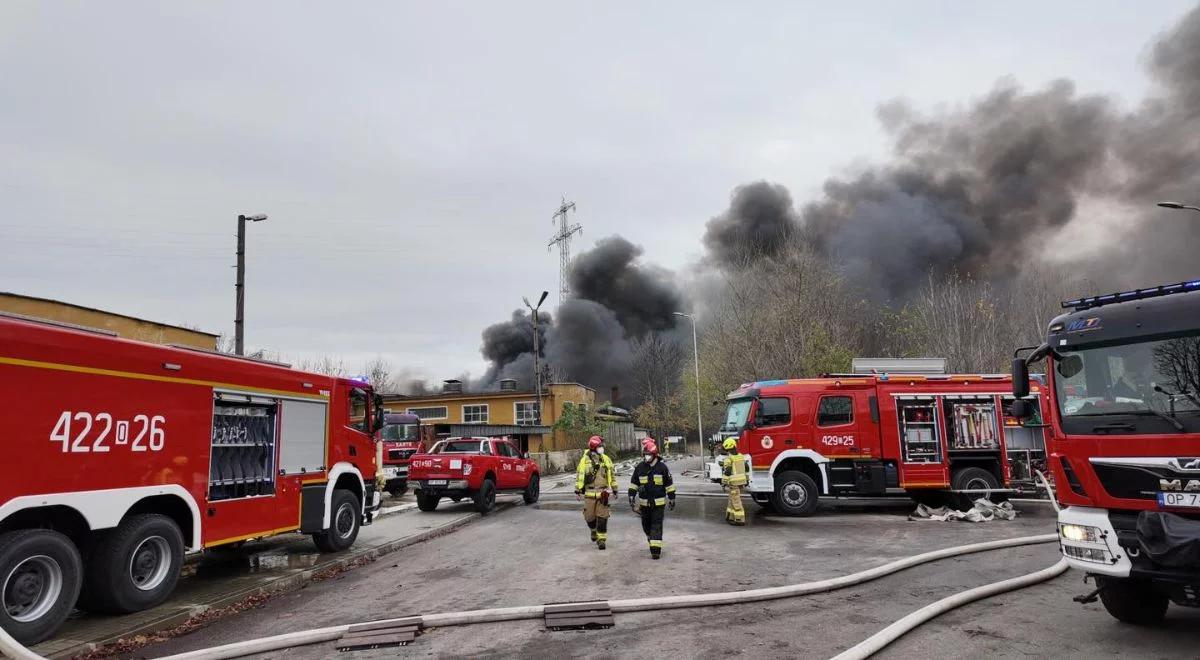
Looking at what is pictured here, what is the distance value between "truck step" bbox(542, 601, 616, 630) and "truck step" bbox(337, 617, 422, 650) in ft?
3.59

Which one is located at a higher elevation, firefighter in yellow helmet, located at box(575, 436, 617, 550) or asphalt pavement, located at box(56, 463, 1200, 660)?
firefighter in yellow helmet, located at box(575, 436, 617, 550)

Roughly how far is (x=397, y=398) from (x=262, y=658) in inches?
1388

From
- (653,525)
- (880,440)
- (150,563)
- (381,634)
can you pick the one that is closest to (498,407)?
(880,440)

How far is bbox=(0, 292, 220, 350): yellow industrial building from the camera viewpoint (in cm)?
1575

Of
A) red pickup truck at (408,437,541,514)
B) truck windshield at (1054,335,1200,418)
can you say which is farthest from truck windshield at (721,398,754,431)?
truck windshield at (1054,335,1200,418)

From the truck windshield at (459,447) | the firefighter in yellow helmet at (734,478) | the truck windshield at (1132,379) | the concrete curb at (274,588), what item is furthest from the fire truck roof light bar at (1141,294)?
the truck windshield at (459,447)

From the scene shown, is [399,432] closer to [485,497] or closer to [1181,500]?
[485,497]

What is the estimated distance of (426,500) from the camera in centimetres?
1423

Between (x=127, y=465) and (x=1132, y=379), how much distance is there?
8.35m

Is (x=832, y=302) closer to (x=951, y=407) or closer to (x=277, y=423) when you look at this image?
(x=951, y=407)

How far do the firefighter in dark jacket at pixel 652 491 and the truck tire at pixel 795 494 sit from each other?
4260 mm

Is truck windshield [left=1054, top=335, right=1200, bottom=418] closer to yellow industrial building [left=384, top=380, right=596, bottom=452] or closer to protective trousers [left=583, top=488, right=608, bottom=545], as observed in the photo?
protective trousers [left=583, top=488, right=608, bottom=545]

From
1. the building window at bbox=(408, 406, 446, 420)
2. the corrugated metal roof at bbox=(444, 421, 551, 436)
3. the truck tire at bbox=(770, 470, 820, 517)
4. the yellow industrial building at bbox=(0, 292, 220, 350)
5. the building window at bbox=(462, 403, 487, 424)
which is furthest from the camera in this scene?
the building window at bbox=(408, 406, 446, 420)

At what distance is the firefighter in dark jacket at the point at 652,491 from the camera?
8461 mm
